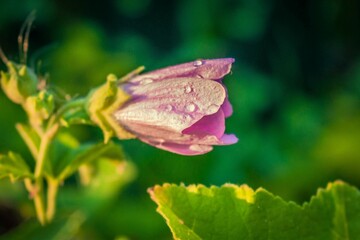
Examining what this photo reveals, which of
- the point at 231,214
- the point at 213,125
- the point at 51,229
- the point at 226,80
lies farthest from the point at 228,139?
the point at 226,80

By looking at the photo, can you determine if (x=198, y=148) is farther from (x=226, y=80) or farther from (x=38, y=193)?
(x=226, y=80)

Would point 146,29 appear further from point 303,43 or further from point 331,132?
point 331,132

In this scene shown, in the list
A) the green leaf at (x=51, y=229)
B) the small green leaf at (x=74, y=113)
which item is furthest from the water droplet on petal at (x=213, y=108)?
the green leaf at (x=51, y=229)

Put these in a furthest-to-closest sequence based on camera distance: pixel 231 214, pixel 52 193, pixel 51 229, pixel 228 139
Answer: pixel 51 229 < pixel 52 193 < pixel 228 139 < pixel 231 214

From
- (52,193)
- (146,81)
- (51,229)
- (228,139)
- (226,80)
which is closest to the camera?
(228,139)

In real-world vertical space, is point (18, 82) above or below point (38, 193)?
above

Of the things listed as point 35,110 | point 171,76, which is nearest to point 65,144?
point 35,110

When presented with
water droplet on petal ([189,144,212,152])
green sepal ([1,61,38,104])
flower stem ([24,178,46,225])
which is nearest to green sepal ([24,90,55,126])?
green sepal ([1,61,38,104])
